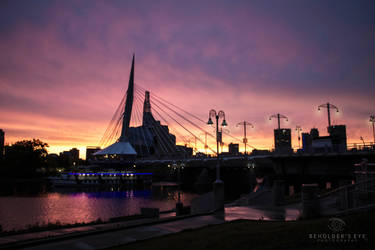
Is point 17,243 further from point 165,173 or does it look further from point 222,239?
point 165,173

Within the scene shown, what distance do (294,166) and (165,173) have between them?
9299cm

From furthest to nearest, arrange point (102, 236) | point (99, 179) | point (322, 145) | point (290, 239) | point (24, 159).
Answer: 1. point (24, 159)
2. point (99, 179)
3. point (322, 145)
4. point (102, 236)
5. point (290, 239)

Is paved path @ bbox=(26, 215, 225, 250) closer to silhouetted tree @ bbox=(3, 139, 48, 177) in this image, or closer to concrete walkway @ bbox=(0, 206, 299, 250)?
concrete walkway @ bbox=(0, 206, 299, 250)

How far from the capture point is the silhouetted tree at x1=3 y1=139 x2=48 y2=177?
133225 millimetres

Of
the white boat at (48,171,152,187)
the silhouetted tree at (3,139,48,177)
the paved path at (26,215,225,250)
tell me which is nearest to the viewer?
the paved path at (26,215,225,250)

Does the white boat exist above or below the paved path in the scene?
below

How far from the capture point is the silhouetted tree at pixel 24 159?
437 feet

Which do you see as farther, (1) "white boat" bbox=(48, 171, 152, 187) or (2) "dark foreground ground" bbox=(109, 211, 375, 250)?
(1) "white boat" bbox=(48, 171, 152, 187)

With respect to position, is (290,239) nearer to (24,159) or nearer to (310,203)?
(310,203)

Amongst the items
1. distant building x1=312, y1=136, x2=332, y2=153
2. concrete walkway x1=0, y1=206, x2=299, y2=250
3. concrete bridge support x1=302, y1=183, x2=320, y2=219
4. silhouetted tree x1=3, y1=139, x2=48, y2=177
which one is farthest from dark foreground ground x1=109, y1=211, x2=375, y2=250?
silhouetted tree x1=3, y1=139, x2=48, y2=177

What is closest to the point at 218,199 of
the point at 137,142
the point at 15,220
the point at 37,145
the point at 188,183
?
the point at 15,220

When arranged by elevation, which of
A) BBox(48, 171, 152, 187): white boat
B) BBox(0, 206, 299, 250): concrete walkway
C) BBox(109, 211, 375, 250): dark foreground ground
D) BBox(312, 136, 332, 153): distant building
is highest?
BBox(312, 136, 332, 153): distant building

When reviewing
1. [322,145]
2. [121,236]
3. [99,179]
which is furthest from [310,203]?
[99,179]

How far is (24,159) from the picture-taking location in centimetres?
13750
